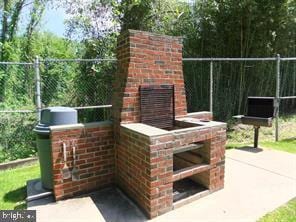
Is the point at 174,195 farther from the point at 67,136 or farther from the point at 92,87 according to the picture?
the point at 92,87

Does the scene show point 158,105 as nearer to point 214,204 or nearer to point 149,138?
point 149,138

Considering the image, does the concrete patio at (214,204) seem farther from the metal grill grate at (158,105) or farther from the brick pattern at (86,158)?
the metal grill grate at (158,105)

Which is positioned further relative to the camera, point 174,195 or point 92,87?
point 92,87

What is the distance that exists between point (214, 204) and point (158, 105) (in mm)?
1480

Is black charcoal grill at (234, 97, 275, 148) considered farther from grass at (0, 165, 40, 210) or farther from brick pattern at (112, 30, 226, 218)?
grass at (0, 165, 40, 210)

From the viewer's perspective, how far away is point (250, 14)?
6668 millimetres

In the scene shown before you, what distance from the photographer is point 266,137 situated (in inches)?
253

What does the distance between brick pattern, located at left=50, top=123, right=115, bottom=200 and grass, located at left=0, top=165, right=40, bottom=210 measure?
1.82ft

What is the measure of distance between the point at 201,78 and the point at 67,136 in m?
5.23

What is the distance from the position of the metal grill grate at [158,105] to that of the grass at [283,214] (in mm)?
1682

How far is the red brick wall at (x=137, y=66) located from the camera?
130 inches

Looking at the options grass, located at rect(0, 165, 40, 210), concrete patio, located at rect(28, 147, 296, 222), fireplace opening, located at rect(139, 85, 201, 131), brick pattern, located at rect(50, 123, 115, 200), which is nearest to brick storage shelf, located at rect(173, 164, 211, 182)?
concrete patio, located at rect(28, 147, 296, 222)

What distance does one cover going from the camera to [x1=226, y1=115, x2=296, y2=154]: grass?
5621mm

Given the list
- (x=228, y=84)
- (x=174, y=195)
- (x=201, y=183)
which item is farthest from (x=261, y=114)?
(x=174, y=195)
